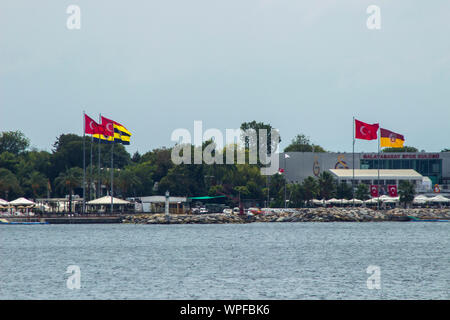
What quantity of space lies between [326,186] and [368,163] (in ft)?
64.4

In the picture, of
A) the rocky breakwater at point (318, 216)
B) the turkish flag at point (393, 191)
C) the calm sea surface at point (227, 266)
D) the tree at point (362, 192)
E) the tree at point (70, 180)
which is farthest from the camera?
the tree at point (70, 180)

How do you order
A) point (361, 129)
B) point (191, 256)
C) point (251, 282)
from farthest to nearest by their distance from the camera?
point (361, 129) < point (191, 256) < point (251, 282)

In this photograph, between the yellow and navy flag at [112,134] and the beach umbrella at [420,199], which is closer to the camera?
the yellow and navy flag at [112,134]

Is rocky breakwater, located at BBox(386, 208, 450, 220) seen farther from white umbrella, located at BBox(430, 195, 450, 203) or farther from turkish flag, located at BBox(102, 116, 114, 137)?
turkish flag, located at BBox(102, 116, 114, 137)

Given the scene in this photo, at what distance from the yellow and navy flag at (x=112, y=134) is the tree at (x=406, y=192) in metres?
51.0

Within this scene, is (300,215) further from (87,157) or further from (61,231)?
→ (87,157)

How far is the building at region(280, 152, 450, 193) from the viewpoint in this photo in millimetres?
158000

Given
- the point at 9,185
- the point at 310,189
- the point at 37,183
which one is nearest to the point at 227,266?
the point at 310,189

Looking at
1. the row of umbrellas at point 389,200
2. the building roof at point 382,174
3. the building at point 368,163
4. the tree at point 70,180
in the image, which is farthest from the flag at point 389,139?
the tree at point 70,180

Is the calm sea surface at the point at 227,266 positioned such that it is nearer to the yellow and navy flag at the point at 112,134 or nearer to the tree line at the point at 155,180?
the yellow and navy flag at the point at 112,134

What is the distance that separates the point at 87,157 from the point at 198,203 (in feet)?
102

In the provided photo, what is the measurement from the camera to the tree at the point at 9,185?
153m
